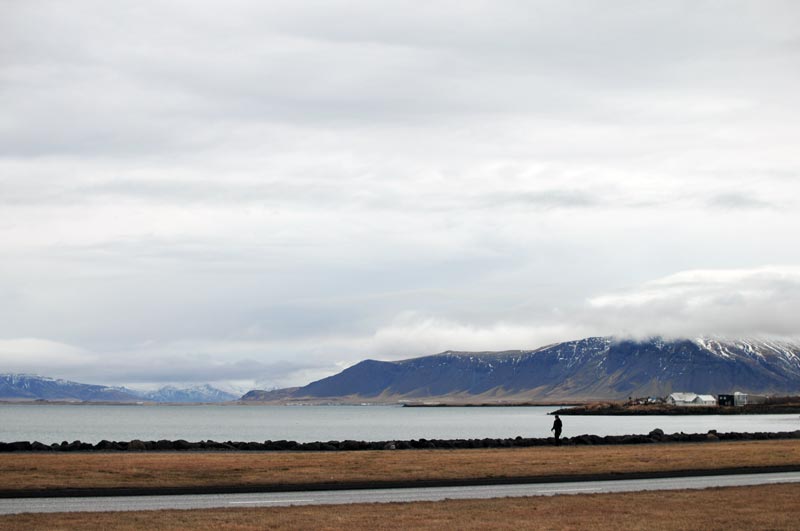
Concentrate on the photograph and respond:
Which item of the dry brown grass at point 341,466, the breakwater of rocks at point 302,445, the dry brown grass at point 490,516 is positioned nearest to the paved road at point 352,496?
the dry brown grass at point 490,516

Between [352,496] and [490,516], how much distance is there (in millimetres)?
7000

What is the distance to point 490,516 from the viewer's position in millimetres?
24312

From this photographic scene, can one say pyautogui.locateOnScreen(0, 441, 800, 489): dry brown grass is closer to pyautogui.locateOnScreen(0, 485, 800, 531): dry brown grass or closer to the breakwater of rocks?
pyautogui.locateOnScreen(0, 485, 800, 531): dry brown grass

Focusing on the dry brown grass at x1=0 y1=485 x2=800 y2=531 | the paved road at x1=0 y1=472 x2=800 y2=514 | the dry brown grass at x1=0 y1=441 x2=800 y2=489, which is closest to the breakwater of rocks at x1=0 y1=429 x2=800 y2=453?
the dry brown grass at x1=0 y1=441 x2=800 y2=489

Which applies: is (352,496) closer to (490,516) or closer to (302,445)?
(490,516)

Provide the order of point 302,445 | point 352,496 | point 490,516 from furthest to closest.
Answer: point 302,445, point 352,496, point 490,516

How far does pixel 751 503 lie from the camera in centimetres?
2647

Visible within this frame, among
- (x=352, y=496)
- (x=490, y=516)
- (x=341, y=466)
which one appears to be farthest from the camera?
(x=341, y=466)

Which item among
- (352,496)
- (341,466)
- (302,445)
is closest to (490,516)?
(352,496)

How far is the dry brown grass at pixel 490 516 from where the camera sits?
2242 cm

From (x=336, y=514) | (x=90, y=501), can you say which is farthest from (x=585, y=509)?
(x=90, y=501)

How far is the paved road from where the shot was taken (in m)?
27.1

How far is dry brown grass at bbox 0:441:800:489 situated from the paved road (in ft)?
9.64

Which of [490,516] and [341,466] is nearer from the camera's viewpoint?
[490,516]
